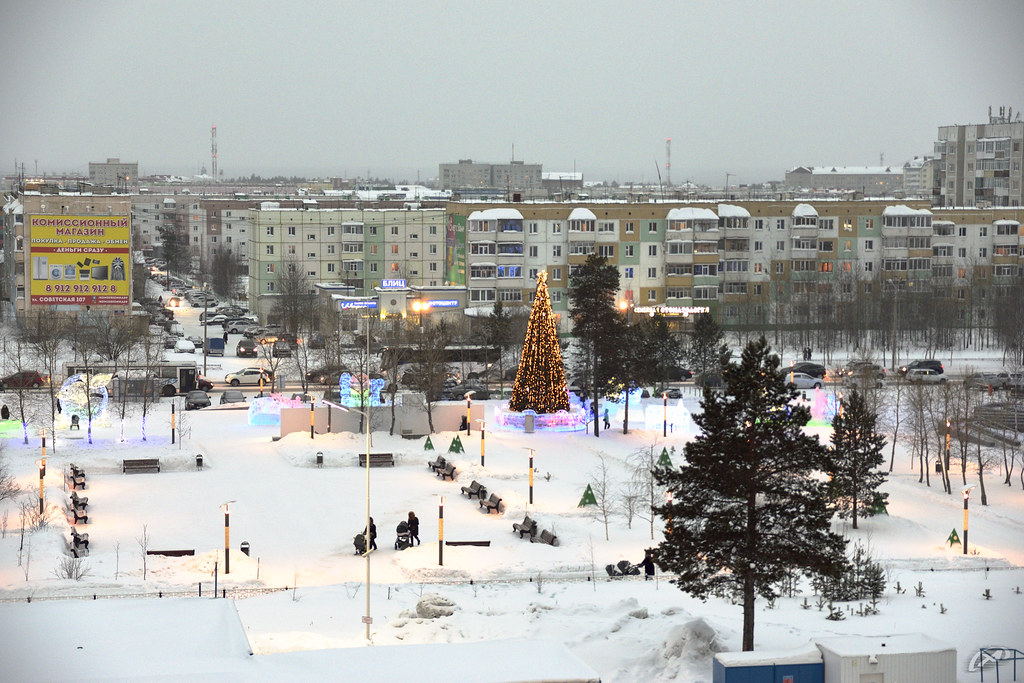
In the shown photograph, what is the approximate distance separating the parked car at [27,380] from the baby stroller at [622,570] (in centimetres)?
3384

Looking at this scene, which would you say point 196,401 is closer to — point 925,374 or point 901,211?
point 925,374

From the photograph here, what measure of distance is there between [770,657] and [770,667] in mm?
148

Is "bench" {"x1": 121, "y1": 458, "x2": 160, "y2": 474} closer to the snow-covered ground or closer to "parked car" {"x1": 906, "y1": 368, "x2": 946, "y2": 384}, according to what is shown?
the snow-covered ground

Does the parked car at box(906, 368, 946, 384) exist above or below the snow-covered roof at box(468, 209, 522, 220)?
below

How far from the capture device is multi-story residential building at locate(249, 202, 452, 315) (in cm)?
8719

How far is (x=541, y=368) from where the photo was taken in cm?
4669

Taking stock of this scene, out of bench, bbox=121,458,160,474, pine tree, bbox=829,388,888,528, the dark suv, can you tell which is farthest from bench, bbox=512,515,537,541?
the dark suv

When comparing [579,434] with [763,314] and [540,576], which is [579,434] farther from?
[763,314]

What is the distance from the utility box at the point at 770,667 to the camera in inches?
760

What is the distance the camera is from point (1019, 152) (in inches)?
4055

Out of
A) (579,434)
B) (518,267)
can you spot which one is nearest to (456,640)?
(579,434)

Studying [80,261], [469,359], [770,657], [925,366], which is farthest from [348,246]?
[770,657]

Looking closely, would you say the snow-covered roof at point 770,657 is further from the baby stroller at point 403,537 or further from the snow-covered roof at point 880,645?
the baby stroller at point 403,537

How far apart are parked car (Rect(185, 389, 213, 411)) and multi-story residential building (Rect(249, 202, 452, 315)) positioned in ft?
111
